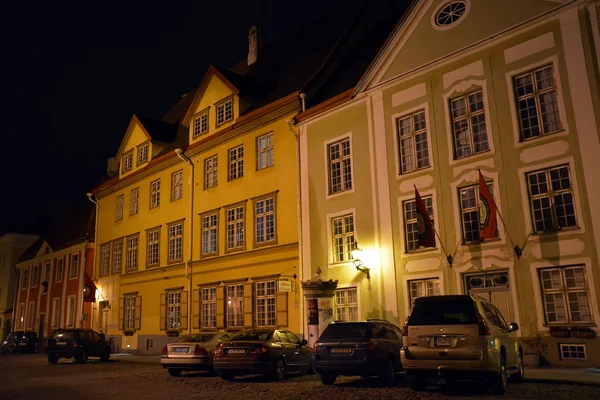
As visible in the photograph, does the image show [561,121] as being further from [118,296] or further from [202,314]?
[118,296]

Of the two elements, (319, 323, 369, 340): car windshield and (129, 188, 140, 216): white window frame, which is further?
(129, 188, 140, 216): white window frame

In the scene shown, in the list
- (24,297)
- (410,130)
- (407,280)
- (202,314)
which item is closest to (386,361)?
(407,280)

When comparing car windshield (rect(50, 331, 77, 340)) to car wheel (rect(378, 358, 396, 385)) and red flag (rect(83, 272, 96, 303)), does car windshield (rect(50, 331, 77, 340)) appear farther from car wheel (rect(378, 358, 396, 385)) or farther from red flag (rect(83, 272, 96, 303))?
car wheel (rect(378, 358, 396, 385))

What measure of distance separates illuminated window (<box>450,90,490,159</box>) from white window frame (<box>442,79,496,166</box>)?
0.12 m

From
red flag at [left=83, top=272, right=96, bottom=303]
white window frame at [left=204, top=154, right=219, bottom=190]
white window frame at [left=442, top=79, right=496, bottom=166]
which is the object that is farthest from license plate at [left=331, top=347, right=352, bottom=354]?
red flag at [left=83, top=272, right=96, bottom=303]

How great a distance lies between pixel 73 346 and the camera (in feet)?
82.2

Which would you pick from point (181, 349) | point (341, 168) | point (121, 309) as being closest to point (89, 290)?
point (121, 309)

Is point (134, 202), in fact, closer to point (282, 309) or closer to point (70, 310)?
point (70, 310)

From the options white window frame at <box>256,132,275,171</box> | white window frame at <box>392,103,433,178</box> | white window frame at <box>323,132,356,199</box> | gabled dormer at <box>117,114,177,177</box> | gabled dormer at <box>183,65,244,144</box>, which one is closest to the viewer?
white window frame at <box>392,103,433,178</box>

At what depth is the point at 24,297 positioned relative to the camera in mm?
49062

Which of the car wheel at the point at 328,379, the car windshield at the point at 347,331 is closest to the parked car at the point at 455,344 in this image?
the car windshield at the point at 347,331

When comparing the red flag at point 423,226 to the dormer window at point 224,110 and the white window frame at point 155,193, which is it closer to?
the dormer window at point 224,110

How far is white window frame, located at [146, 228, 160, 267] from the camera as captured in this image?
31.3 metres

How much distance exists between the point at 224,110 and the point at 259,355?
16.1 meters
